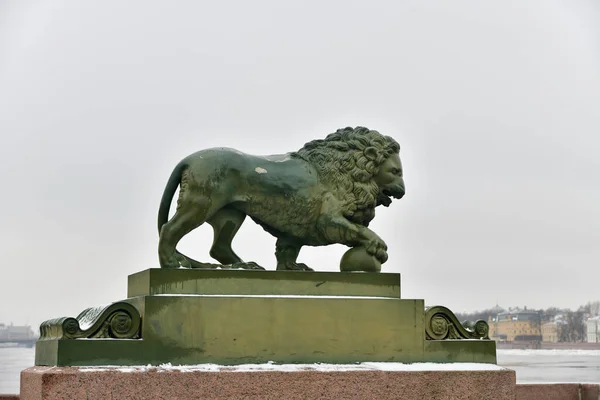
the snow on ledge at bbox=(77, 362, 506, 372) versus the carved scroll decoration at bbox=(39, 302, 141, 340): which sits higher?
the carved scroll decoration at bbox=(39, 302, 141, 340)

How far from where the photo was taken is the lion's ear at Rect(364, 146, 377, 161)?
29.8 ft

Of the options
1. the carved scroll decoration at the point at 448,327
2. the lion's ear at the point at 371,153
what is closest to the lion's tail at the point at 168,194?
the lion's ear at the point at 371,153

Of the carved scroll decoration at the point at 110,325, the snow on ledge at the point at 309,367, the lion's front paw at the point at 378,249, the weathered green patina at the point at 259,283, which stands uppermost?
the lion's front paw at the point at 378,249

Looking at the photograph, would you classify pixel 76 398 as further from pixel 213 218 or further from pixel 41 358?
pixel 213 218

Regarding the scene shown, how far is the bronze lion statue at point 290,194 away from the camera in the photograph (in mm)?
8547

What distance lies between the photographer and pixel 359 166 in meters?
9.05

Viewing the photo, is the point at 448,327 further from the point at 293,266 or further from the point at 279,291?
the point at 279,291

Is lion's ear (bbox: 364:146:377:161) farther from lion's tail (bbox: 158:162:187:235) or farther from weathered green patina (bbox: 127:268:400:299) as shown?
lion's tail (bbox: 158:162:187:235)

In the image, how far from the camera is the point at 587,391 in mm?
12430

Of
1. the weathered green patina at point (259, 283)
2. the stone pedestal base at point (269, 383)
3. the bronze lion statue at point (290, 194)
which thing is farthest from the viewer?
the bronze lion statue at point (290, 194)

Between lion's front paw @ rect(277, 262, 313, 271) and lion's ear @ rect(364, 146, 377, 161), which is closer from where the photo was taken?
lion's front paw @ rect(277, 262, 313, 271)

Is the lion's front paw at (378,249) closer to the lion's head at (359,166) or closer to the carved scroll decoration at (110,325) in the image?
the lion's head at (359,166)

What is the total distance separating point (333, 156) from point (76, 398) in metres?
3.31

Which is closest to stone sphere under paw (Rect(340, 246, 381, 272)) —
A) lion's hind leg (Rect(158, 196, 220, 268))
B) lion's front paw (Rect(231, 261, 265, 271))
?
lion's front paw (Rect(231, 261, 265, 271))
